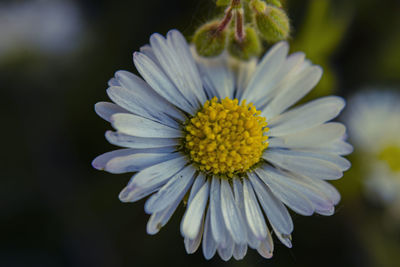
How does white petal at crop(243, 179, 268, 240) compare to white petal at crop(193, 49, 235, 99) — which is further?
white petal at crop(193, 49, 235, 99)

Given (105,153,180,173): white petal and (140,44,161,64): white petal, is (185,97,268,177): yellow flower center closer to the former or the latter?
(105,153,180,173): white petal

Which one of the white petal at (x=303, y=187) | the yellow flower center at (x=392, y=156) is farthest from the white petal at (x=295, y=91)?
the yellow flower center at (x=392, y=156)

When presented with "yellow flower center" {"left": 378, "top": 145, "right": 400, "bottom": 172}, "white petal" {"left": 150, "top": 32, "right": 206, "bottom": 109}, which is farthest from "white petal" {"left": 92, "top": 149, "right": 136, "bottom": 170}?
"yellow flower center" {"left": 378, "top": 145, "right": 400, "bottom": 172}

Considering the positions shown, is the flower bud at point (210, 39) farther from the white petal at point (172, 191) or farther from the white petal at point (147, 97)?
the white petal at point (172, 191)

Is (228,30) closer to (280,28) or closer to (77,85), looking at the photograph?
(280,28)

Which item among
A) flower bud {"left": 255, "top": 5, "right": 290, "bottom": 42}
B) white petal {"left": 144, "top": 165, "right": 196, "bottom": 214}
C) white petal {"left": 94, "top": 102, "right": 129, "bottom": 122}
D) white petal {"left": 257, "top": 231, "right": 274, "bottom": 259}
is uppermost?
white petal {"left": 94, "top": 102, "right": 129, "bottom": 122}

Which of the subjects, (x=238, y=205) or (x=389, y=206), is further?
(x=389, y=206)

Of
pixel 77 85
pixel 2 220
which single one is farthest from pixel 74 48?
pixel 2 220
